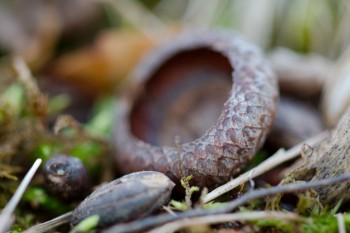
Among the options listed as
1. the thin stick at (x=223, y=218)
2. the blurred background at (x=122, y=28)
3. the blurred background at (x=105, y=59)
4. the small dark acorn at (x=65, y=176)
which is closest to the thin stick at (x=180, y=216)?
the thin stick at (x=223, y=218)

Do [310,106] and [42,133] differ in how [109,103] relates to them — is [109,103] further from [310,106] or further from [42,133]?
[310,106]

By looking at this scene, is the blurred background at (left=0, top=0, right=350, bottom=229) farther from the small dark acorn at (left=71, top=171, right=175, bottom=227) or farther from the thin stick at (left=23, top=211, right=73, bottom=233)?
the small dark acorn at (left=71, top=171, right=175, bottom=227)

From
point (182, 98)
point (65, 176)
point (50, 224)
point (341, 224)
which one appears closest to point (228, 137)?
point (341, 224)

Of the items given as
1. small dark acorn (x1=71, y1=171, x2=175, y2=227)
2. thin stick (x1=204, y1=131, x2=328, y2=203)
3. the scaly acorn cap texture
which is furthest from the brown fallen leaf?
small dark acorn (x1=71, y1=171, x2=175, y2=227)

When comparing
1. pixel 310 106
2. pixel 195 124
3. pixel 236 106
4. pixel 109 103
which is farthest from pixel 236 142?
pixel 109 103

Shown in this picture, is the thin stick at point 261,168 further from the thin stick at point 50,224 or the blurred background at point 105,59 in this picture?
the thin stick at point 50,224

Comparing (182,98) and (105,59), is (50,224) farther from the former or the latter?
(105,59)
